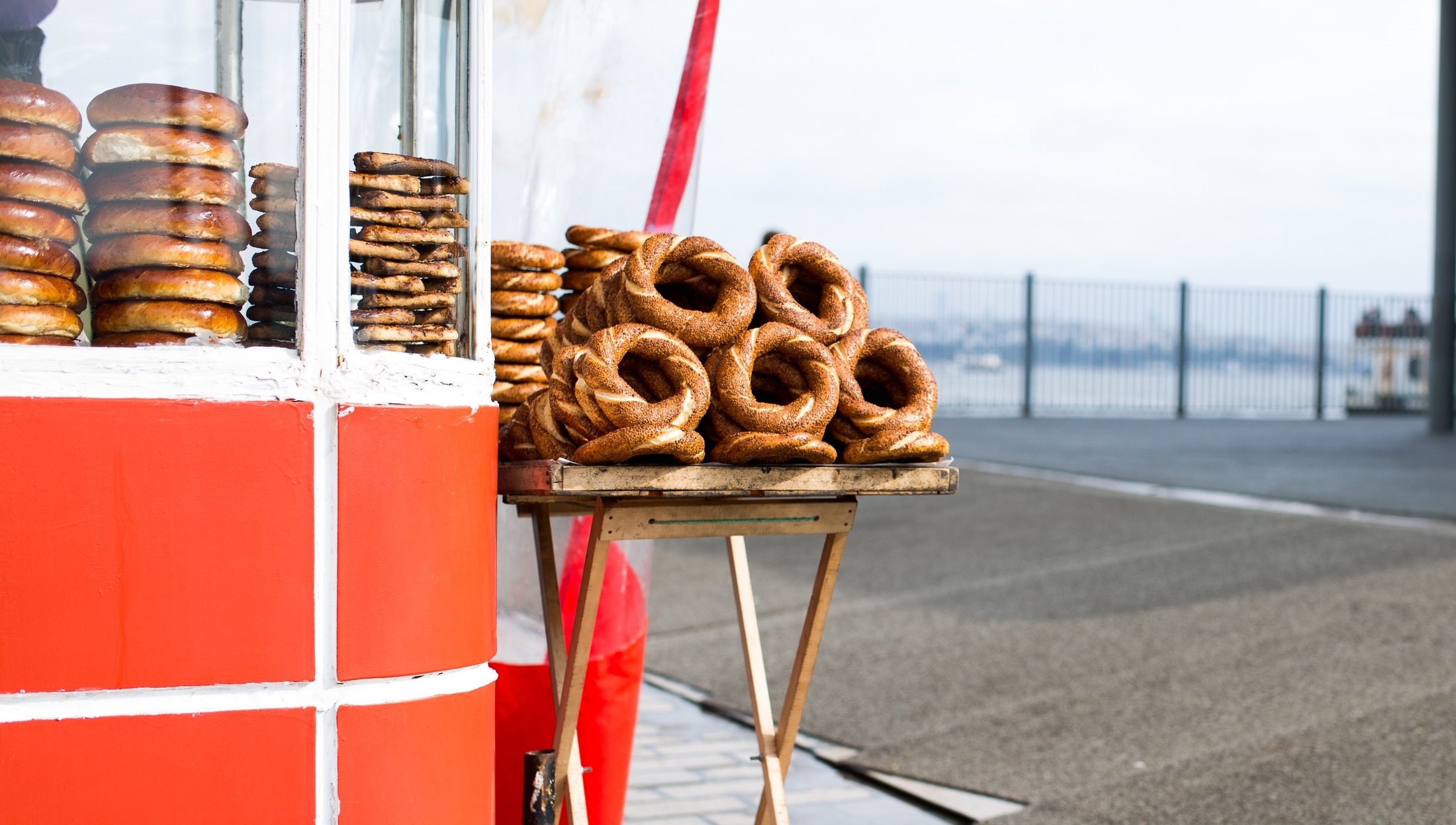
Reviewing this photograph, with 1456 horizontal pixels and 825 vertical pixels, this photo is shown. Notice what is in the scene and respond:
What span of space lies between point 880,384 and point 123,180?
1544mm

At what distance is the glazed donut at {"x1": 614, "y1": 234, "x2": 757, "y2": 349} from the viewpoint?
8.64 feet

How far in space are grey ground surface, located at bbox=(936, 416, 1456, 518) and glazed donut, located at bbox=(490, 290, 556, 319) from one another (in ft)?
22.7

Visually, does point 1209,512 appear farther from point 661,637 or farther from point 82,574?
point 82,574

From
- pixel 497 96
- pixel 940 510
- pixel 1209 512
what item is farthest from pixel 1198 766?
pixel 940 510

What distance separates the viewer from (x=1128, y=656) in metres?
5.81

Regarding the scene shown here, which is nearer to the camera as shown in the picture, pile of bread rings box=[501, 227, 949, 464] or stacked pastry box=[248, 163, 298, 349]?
stacked pastry box=[248, 163, 298, 349]

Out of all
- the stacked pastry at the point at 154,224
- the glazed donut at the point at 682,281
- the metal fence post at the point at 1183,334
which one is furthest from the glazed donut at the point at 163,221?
the metal fence post at the point at 1183,334

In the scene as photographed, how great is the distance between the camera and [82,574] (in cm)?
208

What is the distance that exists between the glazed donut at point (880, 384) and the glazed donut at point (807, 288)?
45 millimetres

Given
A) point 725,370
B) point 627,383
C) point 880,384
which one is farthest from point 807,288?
point 627,383

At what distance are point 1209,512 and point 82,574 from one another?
307 inches

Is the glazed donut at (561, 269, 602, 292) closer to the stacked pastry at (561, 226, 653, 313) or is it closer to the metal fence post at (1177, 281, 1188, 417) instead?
the stacked pastry at (561, 226, 653, 313)

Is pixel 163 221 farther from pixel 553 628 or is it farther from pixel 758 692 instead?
pixel 758 692

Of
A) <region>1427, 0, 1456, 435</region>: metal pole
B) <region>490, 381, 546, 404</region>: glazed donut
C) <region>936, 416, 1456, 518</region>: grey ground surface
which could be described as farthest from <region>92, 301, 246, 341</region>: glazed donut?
<region>1427, 0, 1456, 435</region>: metal pole
